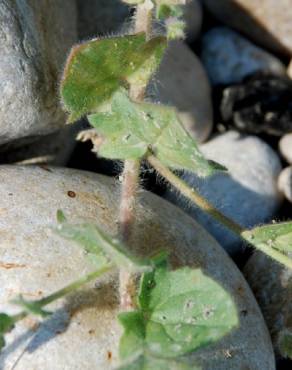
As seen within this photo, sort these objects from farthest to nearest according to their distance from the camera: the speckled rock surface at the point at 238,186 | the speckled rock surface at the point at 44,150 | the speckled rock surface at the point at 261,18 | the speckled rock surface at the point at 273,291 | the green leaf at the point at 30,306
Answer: the speckled rock surface at the point at 261,18, the speckled rock surface at the point at 238,186, the speckled rock surface at the point at 44,150, the speckled rock surface at the point at 273,291, the green leaf at the point at 30,306

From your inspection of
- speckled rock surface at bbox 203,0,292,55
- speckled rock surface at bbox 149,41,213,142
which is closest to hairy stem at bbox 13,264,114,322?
speckled rock surface at bbox 149,41,213,142

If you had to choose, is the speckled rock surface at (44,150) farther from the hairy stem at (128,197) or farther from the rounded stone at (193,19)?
the rounded stone at (193,19)

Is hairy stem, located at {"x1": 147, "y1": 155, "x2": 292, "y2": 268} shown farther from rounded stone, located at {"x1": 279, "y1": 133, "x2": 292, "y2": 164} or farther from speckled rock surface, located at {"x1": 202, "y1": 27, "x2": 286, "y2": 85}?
speckled rock surface, located at {"x1": 202, "y1": 27, "x2": 286, "y2": 85}

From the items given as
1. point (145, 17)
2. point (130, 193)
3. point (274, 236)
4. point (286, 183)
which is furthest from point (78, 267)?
point (286, 183)

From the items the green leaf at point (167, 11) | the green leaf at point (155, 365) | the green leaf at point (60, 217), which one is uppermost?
the green leaf at point (167, 11)

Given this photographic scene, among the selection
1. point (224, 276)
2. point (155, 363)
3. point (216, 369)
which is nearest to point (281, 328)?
point (224, 276)

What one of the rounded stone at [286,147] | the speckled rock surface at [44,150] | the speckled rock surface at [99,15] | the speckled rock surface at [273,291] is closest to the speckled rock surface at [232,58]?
the rounded stone at [286,147]

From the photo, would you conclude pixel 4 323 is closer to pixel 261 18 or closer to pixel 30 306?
pixel 30 306
